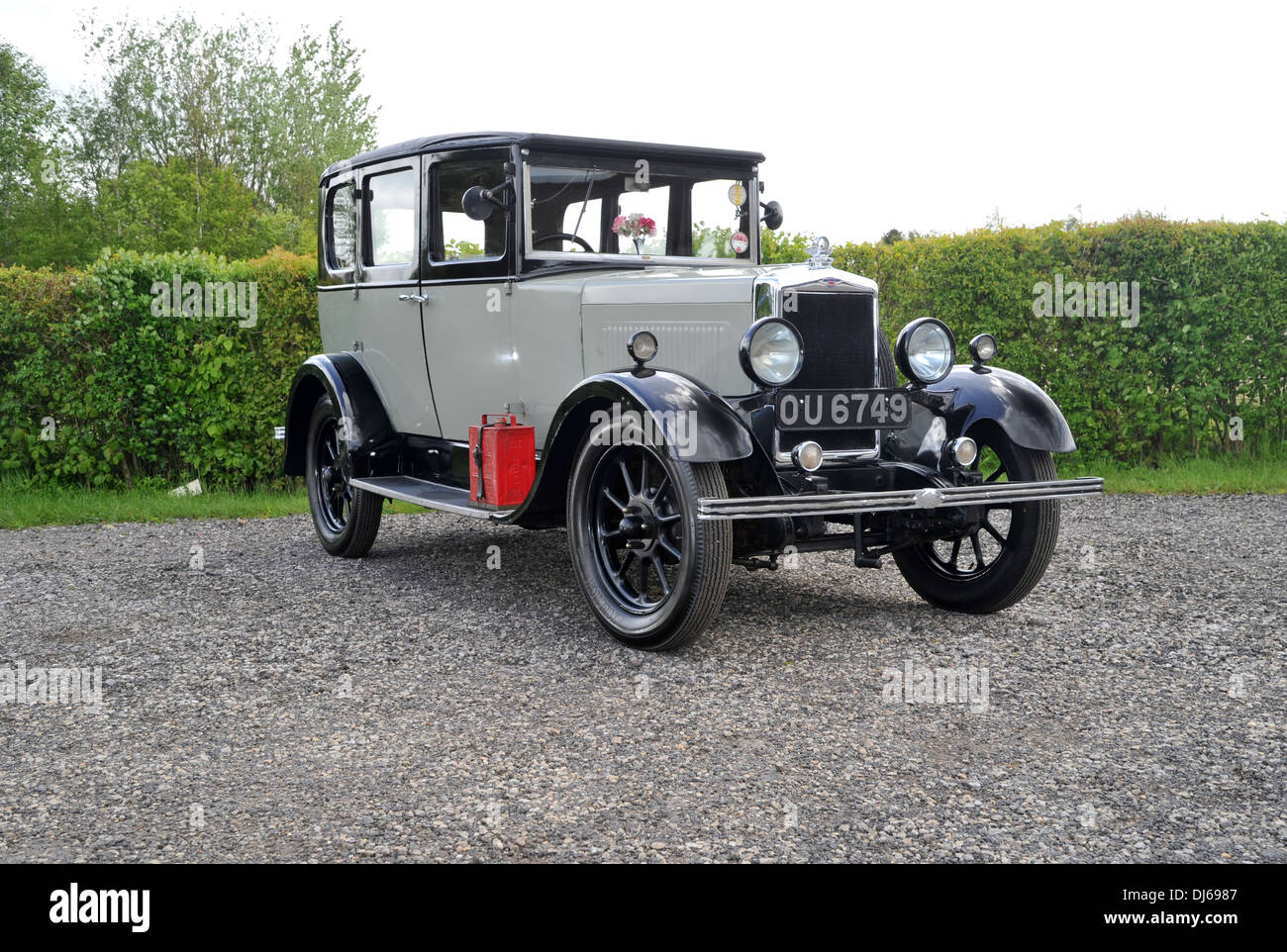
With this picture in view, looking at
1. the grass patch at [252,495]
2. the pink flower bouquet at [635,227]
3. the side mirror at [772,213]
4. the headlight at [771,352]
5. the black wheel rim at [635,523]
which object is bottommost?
the grass patch at [252,495]

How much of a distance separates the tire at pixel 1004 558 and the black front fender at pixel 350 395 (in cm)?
312

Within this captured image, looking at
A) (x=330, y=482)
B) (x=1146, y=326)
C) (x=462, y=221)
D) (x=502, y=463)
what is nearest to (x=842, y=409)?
(x=502, y=463)

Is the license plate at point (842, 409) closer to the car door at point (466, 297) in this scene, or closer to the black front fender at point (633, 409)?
the black front fender at point (633, 409)

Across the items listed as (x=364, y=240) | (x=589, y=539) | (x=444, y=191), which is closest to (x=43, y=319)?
(x=364, y=240)

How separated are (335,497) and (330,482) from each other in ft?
0.33

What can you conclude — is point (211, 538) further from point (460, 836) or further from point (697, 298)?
point (460, 836)

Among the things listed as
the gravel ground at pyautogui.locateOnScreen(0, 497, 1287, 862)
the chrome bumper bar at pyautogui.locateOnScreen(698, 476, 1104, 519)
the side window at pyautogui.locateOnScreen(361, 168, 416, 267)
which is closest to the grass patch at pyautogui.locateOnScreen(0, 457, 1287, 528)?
the gravel ground at pyautogui.locateOnScreen(0, 497, 1287, 862)

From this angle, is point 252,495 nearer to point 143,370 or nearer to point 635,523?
point 143,370

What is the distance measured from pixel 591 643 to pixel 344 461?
256 centimetres

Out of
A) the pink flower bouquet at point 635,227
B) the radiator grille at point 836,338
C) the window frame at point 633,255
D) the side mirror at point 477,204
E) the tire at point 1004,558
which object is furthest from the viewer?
the pink flower bouquet at point 635,227

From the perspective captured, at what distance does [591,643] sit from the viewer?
5.02 meters

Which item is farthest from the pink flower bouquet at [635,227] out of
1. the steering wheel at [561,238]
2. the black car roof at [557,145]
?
the black car roof at [557,145]

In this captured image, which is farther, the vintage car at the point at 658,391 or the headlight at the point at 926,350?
the headlight at the point at 926,350

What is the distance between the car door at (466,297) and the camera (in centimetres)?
580
